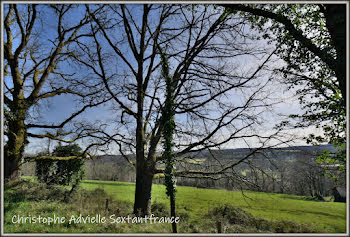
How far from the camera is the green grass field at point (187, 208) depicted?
5.25 m

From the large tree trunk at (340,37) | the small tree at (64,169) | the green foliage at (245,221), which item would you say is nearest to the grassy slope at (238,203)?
the green foliage at (245,221)

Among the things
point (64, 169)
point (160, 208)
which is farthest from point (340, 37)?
point (64, 169)

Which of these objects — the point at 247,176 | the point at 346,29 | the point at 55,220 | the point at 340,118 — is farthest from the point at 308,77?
the point at 55,220

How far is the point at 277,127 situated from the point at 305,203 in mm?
11487

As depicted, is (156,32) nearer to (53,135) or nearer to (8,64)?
(53,135)

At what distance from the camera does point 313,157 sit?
5570mm

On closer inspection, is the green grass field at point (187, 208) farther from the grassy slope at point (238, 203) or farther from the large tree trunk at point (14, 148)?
the large tree trunk at point (14, 148)

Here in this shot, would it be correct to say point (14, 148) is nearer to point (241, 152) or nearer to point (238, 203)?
point (241, 152)

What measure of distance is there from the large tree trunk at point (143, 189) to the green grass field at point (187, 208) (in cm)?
64

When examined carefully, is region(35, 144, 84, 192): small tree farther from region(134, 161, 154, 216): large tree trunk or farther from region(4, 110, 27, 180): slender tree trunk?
region(134, 161, 154, 216): large tree trunk

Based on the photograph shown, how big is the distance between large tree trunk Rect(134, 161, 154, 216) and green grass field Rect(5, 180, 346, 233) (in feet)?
2.11

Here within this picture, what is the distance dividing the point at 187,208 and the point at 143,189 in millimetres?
5389

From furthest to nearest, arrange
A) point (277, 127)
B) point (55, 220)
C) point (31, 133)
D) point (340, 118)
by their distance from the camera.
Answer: point (31, 133) < point (277, 127) < point (55, 220) < point (340, 118)

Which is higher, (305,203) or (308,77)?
(308,77)
